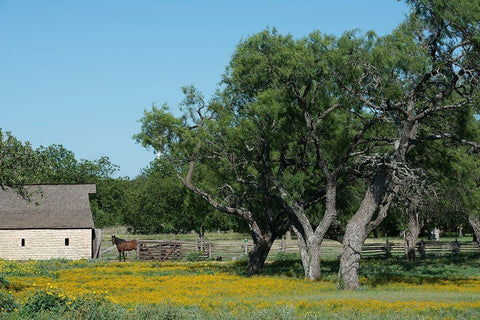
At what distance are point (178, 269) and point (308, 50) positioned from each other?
1657 centimetres

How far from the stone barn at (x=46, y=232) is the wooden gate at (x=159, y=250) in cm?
410

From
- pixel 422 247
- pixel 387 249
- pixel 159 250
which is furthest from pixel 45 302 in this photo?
pixel 422 247

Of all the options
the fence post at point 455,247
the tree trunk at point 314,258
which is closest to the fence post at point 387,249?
the fence post at point 455,247

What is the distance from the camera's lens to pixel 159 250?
53.1 meters

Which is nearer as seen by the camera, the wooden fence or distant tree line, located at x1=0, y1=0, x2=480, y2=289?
distant tree line, located at x1=0, y1=0, x2=480, y2=289

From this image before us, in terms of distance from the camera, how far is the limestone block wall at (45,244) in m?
51.6

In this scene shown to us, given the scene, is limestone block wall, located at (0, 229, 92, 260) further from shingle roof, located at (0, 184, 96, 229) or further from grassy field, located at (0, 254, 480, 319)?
grassy field, located at (0, 254, 480, 319)

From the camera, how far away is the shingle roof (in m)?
52.4

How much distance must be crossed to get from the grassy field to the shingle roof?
10.4m

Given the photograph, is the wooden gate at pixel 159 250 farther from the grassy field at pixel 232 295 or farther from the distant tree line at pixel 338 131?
the distant tree line at pixel 338 131

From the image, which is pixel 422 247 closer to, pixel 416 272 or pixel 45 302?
pixel 416 272

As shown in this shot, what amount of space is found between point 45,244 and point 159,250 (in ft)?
30.2

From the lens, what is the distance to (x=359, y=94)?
26719mm

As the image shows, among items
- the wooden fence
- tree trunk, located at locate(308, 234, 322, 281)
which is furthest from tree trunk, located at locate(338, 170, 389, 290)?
the wooden fence
